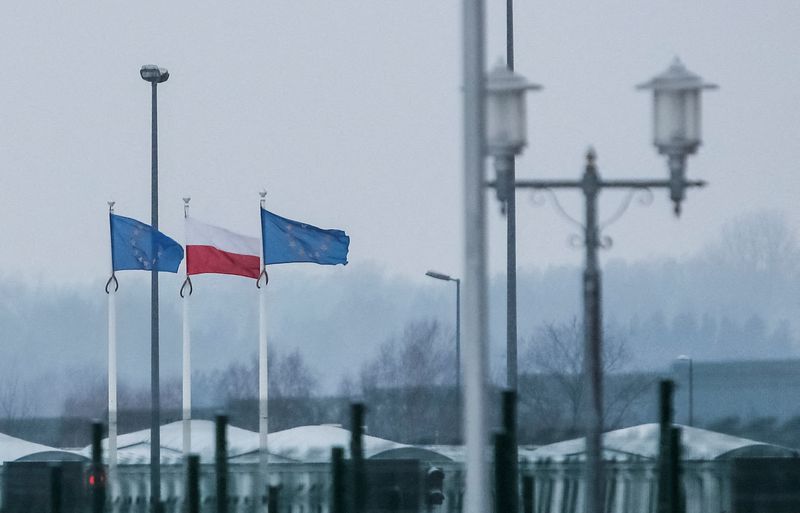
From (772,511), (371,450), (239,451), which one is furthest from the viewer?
(239,451)

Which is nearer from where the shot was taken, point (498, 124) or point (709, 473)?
point (498, 124)

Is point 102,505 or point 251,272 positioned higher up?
point 251,272

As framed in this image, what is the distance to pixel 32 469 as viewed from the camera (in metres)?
16.4

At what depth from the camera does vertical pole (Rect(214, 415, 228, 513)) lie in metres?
14.3

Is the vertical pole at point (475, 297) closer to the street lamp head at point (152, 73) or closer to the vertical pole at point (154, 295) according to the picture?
the vertical pole at point (154, 295)

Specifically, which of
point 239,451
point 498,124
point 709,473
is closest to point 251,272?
point 239,451

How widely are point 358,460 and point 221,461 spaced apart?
158 centimetres

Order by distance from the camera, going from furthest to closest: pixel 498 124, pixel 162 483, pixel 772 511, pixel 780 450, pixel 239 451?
1. pixel 239 451
2. pixel 780 450
3. pixel 162 483
4. pixel 772 511
5. pixel 498 124

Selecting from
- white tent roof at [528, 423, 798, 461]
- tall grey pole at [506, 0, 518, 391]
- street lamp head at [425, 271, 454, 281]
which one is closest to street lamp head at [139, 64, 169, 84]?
tall grey pole at [506, 0, 518, 391]

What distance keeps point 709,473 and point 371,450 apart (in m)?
12.3

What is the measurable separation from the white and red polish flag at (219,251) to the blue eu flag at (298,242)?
3.40 feet

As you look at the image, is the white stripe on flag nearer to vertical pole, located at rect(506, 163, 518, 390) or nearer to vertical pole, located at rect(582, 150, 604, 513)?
vertical pole, located at rect(506, 163, 518, 390)

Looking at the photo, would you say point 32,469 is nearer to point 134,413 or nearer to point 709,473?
point 709,473

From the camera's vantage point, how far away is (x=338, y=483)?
537 inches
